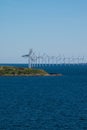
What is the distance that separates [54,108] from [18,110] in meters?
8.43

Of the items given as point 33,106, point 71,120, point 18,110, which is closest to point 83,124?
point 71,120

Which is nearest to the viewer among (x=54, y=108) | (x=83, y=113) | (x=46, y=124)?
(x=46, y=124)

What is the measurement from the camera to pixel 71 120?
237ft

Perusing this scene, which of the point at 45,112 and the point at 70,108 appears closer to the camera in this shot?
the point at 45,112

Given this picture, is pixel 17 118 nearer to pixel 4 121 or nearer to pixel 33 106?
pixel 4 121

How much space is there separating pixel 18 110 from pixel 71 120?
16.7m

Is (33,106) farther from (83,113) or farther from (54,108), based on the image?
(83,113)

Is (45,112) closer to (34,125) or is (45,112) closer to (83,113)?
(83,113)

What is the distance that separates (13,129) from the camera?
2504 inches

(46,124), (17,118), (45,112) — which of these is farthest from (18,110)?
(46,124)

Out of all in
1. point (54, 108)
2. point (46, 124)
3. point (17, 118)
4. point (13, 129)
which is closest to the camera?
point (13, 129)

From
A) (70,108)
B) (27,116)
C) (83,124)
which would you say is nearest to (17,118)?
(27,116)

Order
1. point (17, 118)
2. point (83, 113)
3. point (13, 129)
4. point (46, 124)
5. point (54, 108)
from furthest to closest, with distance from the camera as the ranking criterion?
point (54, 108), point (83, 113), point (17, 118), point (46, 124), point (13, 129)

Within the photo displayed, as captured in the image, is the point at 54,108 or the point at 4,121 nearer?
the point at 4,121
